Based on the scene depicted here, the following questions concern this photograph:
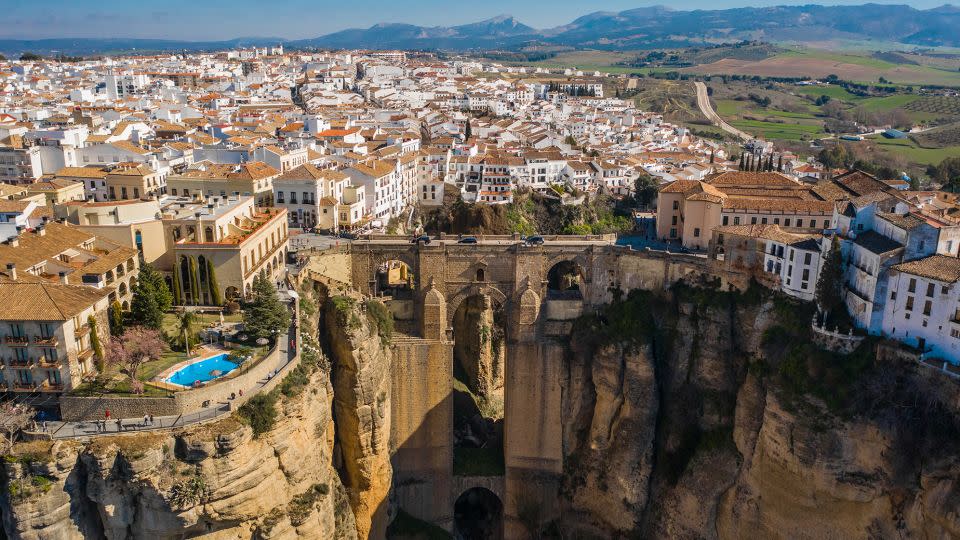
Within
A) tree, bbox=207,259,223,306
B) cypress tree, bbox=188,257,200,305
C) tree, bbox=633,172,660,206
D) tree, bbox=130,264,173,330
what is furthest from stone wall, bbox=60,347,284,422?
tree, bbox=633,172,660,206

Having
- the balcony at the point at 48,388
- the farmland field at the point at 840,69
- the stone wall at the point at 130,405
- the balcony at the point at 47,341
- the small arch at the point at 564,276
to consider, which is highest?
the farmland field at the point at 840,69

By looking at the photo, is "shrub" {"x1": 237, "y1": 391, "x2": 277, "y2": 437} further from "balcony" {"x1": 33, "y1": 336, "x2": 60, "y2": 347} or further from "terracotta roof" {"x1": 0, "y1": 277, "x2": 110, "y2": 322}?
"terracotta roof" {"x1": 0, "y1": 277, "x2": 110, "y2": 322}

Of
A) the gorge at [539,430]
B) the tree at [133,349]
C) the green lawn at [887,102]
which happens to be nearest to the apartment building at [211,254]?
the gorge at [539,430]

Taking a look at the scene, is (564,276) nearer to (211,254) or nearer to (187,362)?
(211,254)

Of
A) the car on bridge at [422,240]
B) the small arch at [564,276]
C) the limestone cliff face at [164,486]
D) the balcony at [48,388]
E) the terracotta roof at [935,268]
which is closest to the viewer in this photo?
the limestone cliff face at [164,486]

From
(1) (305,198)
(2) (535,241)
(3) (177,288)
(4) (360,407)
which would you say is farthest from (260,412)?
(1) (305,198)

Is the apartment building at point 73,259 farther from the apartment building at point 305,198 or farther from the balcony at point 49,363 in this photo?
the apartment building at point 305,198

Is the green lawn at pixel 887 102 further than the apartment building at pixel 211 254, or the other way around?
the green lawn at pixel 887 102

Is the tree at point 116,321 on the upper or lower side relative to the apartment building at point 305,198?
lower
